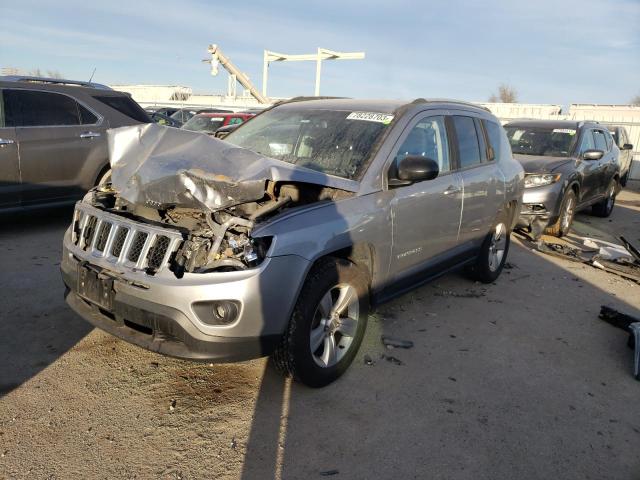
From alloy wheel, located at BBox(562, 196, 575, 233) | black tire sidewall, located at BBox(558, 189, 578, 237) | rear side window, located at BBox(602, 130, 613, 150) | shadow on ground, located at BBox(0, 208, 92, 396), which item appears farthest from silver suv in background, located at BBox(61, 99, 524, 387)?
rear side window, located at BBox(602, 130, 613, 150)

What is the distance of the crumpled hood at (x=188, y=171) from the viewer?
283 centimetres

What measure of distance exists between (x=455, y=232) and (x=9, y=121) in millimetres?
5418

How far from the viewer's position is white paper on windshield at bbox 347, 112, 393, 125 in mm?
3775

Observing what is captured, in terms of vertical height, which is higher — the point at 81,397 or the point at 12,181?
the point at 12,181

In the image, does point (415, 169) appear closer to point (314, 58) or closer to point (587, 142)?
point (587, 142)

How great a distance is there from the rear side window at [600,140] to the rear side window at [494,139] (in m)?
4.85

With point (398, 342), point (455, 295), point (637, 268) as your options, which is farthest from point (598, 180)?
point (398, 342)

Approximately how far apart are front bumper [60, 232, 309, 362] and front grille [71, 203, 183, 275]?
0.28 feet

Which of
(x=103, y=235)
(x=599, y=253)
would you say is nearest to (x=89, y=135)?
(x=103, y=235)

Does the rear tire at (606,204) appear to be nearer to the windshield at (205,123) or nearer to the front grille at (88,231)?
the windshield at (205,123)

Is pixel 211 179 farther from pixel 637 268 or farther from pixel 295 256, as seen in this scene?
pixel 637 268

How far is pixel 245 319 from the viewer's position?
2.59 meters

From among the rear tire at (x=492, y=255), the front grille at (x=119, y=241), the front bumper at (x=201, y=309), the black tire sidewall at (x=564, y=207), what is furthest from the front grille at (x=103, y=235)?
the black tire sidewall at (x=564, y=207)

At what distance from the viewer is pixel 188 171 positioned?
2.87 m
